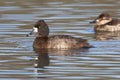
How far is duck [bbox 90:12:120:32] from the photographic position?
19659 millimetres

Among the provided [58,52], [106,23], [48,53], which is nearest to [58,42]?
[58,52]

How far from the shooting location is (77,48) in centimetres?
1603

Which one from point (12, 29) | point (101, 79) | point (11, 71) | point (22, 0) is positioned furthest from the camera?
point (22, 0)

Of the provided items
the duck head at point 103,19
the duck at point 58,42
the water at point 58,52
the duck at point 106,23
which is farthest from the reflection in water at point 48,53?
the duck head at point 103,19

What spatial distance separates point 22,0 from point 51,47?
701cm

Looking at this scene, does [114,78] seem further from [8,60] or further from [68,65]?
[8,60]

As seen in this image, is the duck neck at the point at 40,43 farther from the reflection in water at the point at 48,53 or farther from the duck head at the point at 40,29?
the reflection in water at the point at 48,53

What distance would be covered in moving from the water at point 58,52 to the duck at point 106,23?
240 millimetres

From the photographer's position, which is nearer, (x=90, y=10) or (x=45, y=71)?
(x=45, y=71)

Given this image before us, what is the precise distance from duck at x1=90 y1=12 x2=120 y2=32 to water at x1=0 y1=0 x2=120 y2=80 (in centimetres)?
24

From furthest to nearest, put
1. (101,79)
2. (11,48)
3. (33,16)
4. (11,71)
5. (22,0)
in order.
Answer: (22,0) < (33,16) < (11,48) < (11,71) < (101,79)

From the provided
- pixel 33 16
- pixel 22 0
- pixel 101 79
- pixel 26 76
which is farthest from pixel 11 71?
pixel 22 0

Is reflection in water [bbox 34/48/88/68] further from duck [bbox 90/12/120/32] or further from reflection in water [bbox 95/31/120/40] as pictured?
duck [bbox 90/12/120/32]

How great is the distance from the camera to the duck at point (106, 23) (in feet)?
64.5
